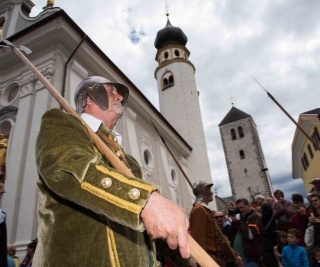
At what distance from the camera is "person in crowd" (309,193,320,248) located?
475 centimetres

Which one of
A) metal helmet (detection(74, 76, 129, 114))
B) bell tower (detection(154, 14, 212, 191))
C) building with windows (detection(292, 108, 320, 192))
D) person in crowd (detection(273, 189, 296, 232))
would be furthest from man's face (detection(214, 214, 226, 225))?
building with windows (detection(292, 108, 320, 192))

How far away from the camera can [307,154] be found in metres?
29.3

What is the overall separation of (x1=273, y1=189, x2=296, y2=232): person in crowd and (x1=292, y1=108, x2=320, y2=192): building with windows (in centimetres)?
1594

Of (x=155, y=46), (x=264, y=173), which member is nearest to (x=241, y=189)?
(x=264, y=173)

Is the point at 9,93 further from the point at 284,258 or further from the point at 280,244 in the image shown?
the point at 284,258

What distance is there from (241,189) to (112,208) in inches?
1685

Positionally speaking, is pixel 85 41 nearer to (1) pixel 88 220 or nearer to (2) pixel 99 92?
(2) pixel 99 92

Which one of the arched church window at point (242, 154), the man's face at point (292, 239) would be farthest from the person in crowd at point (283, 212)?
the arched church window at point (242, 154)

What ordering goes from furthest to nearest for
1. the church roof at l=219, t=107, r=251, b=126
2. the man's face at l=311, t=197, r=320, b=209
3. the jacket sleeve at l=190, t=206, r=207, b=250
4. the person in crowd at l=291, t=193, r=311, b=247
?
the church roof at l=219, t=107, r=251, b=126, the person in crowd at l=291, t=193, r=311, b=247, the man's face at l=311, t=197, r=320, b=209, the jacket sleeve at l=190, t=206, r=207, b=250

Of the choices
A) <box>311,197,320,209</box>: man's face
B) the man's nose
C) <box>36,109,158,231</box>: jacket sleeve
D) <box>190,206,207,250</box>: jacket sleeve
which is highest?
the man's nose

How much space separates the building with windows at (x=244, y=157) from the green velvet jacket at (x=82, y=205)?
4059cm

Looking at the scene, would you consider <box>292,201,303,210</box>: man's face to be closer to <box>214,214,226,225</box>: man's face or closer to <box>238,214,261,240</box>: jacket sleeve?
<box>238,214,261,240</box>: jacket sleeve

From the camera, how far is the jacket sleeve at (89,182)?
1.10m

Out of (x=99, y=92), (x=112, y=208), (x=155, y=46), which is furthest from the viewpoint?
(x=155, y=46)
